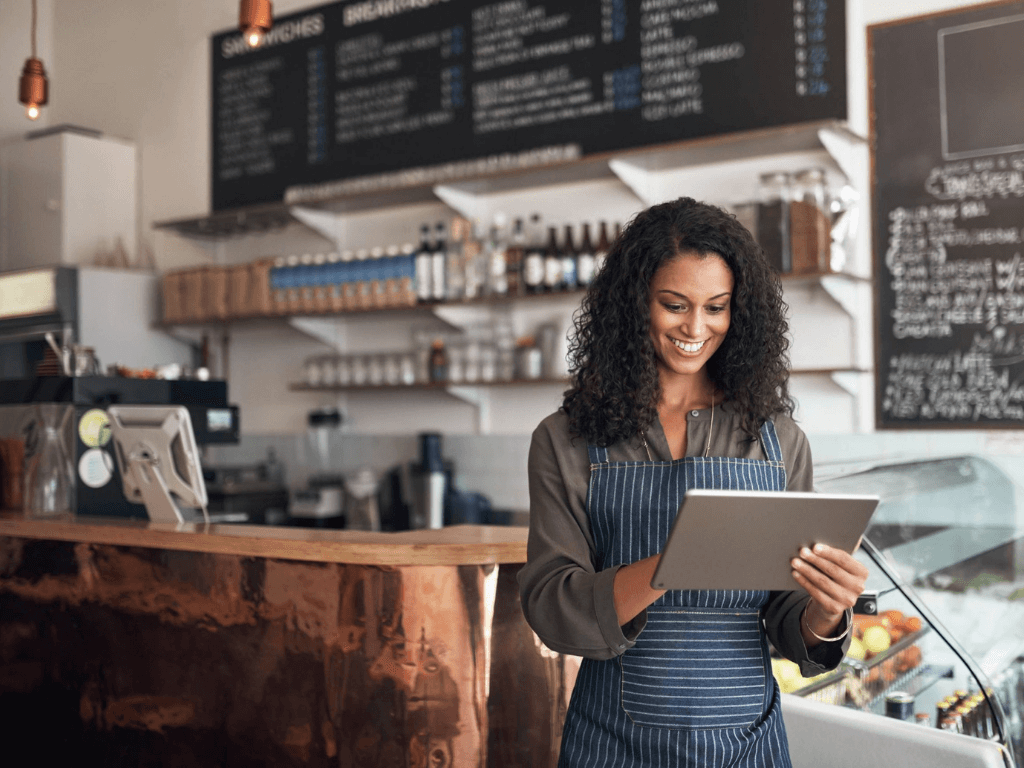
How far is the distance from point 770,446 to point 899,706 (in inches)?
34.5

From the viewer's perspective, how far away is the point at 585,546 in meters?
1.37

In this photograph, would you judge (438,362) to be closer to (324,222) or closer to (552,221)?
(552,221)

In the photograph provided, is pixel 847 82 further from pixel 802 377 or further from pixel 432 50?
pixel 432 50

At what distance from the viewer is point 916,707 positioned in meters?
2.02

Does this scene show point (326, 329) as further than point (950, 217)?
Yes

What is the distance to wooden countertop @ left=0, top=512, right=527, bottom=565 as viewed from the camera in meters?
2.16

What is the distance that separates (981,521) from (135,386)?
271 cm

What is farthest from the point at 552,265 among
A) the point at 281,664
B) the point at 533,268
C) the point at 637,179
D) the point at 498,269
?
the point at 281,664

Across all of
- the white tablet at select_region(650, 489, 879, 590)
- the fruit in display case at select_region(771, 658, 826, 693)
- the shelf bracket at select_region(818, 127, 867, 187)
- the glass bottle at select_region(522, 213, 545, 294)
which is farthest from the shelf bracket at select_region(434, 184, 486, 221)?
the white tablet at select_region(650, 489, 879, 590)

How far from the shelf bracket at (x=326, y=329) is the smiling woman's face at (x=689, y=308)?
3541 mm

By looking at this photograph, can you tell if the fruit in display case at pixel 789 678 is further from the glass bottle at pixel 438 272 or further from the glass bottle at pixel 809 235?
→ the glass bottle at pixel 438 272

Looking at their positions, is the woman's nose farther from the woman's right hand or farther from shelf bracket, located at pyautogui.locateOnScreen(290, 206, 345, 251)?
shelf bracket, located at pyautogui.locateOnScreen(290, 206, 345, 251)

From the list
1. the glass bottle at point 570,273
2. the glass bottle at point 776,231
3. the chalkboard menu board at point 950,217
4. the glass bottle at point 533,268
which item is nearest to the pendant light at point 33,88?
the glass bottle at point 533,268

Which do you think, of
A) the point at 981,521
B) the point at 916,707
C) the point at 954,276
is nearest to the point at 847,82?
the point at 954,276
